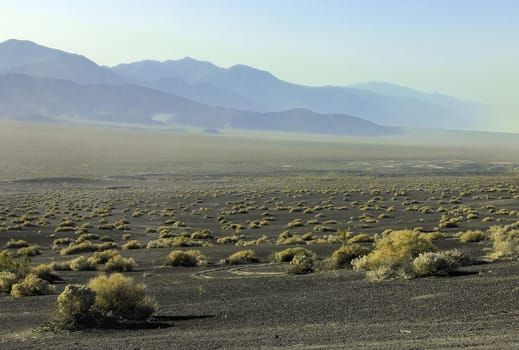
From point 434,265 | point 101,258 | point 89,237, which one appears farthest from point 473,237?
point 89,237

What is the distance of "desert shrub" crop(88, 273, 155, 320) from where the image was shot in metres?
10.7

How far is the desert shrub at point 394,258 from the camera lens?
13.4m

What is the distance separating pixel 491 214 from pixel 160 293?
26.5 m

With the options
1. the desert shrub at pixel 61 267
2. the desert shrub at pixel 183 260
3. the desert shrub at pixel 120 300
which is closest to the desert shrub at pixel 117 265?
the desert shrub at pixel 183 260

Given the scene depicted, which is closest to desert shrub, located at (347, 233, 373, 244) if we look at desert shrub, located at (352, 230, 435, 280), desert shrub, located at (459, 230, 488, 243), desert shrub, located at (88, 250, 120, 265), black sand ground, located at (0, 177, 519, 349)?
black sand ground, located at (0, 177, 519, 349)

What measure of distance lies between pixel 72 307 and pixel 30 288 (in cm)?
457

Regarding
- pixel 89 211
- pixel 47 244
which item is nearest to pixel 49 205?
Result: pixel 89 211

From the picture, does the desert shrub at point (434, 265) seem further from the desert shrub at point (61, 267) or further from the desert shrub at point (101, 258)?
the desert shrub at point (61, 267)

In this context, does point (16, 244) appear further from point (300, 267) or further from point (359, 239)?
point (300, 267)

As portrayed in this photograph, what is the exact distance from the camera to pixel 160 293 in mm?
13914

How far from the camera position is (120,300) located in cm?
1080

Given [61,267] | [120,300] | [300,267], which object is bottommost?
[61,267]

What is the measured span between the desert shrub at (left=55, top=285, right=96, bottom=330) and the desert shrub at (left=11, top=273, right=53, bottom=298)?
4.35 meters

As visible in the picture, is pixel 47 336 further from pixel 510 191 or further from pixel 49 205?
pixel 510 191
